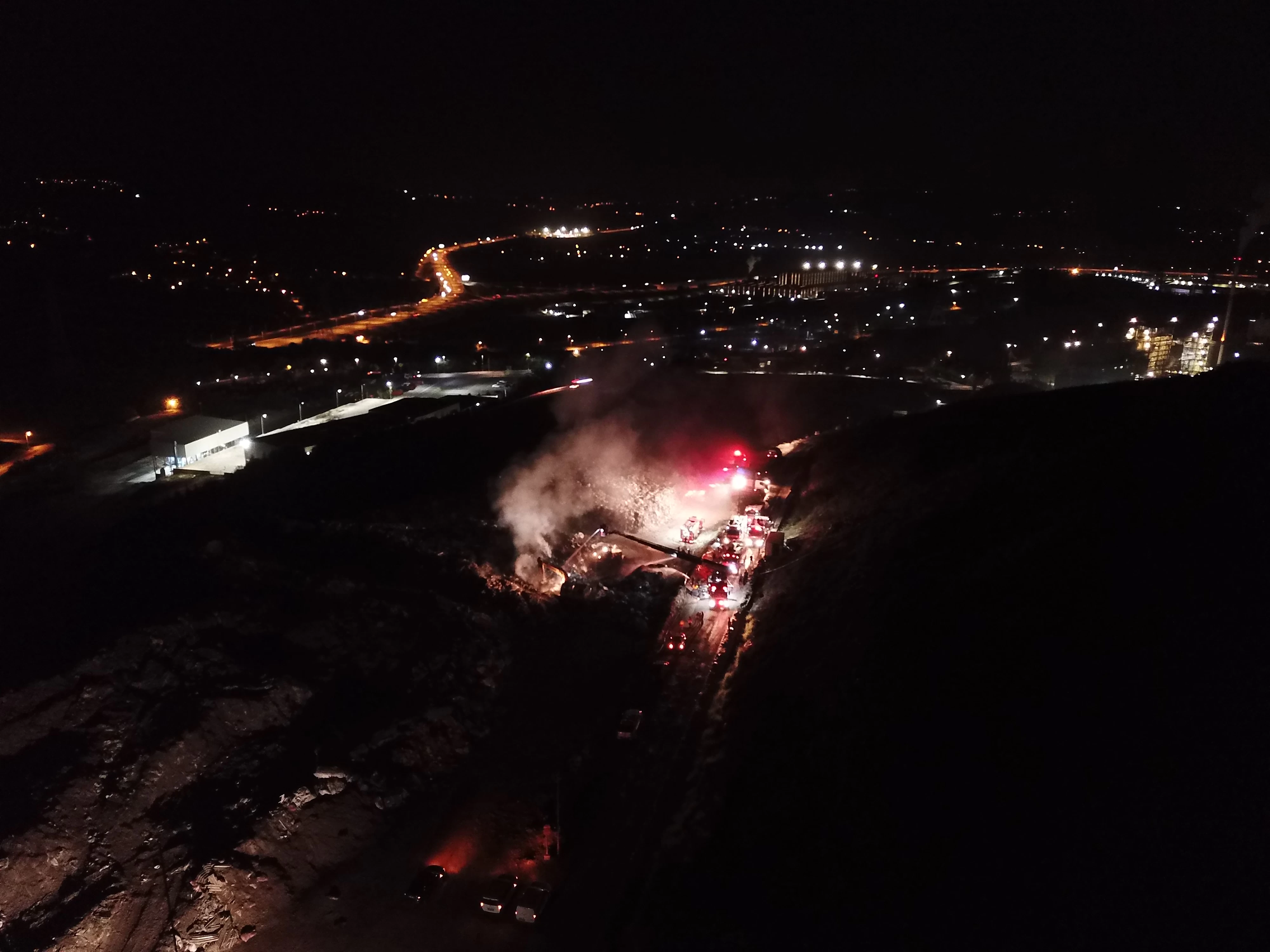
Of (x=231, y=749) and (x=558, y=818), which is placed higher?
(x=231, y=749)

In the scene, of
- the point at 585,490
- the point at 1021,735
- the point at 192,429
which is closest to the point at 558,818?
the point at 1021,735

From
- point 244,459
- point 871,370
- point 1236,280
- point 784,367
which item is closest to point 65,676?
point 244,459

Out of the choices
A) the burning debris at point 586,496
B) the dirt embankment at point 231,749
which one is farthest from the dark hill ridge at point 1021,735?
the burning debris at point 586,496

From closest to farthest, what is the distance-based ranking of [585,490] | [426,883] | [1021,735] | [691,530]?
[1021,735] → [426,883] → [691,530] → [585,490]

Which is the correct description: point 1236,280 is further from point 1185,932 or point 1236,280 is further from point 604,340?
point 1185,932

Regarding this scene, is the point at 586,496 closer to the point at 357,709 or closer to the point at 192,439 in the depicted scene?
the point at 357,709
